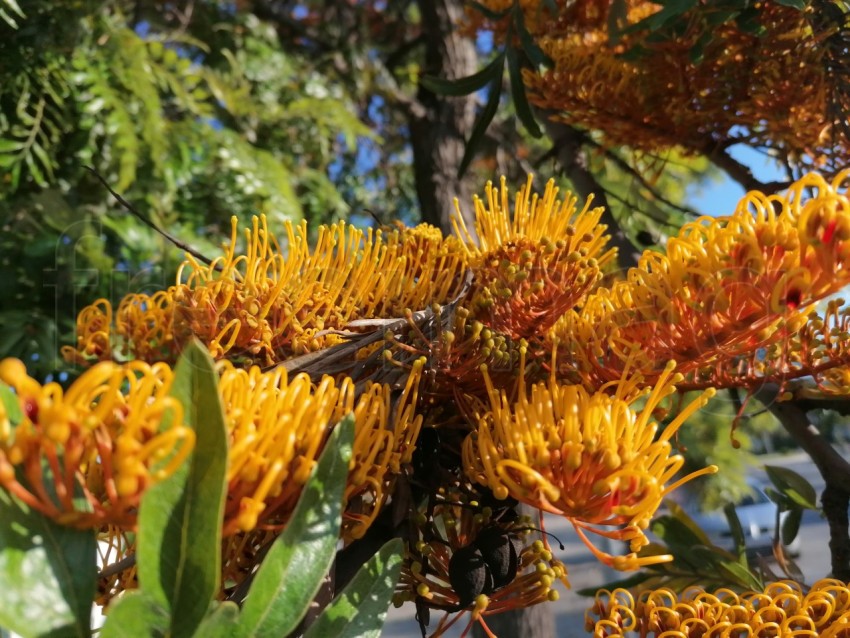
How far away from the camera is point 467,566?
28cm

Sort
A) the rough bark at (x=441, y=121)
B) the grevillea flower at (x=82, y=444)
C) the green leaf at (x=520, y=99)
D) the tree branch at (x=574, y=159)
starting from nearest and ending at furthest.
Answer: the grevillea flower at (x=82, y=444)
the green leaf at (x=520, y=99)
the tree branch at (x=574, y=159)
the rough bark at (x=441, y=121)

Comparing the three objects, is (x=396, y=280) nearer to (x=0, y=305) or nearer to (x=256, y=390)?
(x=256, y=390)

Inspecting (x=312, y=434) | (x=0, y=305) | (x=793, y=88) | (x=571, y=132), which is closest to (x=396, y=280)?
(x=312, y=434)

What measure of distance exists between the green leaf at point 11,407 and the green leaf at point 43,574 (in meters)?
0.02

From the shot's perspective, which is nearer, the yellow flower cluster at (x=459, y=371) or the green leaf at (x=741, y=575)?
the yellow flower cluster at (x=459, y=371)

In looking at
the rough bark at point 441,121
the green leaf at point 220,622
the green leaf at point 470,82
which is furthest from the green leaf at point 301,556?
the rough bark at point 441,121

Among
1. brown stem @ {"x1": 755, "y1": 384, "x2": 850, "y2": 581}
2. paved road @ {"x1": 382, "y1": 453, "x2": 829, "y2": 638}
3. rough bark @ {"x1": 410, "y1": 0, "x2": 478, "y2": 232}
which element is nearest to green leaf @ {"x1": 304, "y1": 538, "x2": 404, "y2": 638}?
brown stem @ {"x1": 755, "y1": 384, "x2": 850, "y2": 581}

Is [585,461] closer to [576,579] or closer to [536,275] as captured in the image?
[536,275]

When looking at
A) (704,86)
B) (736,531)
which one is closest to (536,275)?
(704,86)

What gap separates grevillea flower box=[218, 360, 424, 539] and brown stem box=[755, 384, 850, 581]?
0.31 metres

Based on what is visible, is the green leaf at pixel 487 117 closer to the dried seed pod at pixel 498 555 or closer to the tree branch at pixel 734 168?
the tree branch at pixel 734 168

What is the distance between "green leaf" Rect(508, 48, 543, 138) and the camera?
58 centimetres

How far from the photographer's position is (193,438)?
20 centimetres

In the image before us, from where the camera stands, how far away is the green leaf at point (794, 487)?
21.6 inches
